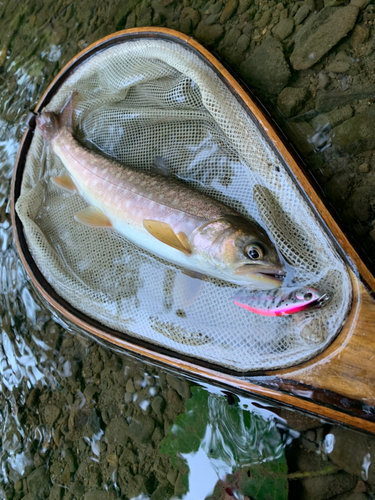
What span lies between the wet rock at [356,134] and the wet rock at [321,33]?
53 cm

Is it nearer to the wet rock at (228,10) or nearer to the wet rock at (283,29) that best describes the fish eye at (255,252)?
the wet rock at (283,29)

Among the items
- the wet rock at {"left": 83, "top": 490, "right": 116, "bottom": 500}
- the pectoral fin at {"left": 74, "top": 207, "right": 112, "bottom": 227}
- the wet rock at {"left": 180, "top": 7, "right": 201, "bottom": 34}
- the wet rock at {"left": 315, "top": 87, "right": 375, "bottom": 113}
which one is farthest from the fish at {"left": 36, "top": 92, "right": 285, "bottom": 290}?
the wet rock at {"left": 83, "top": 490, "right": 116, "bottom": 500}

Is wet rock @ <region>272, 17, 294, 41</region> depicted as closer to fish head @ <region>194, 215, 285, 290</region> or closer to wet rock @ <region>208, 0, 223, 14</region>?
wet rock @ <region>208, 0, 223, 14</region>

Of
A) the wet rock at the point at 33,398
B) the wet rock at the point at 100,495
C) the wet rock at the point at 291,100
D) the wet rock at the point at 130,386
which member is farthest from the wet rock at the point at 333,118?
the wet rock at the point at 33,398

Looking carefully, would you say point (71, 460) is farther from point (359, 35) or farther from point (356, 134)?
point (359, 35)

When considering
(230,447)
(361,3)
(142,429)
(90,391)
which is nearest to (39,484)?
(90,391)

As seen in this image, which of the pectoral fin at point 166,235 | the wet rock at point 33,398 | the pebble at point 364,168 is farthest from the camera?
the wet rock at point 33,398

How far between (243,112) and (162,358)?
1549mm

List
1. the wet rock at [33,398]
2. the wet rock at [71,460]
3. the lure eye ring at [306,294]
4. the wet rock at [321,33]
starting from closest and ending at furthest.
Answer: the lure eye ring at [306,294]
the wet rock at [321,33]
the wet rock at [71,460]
the wet rock at [33,398]

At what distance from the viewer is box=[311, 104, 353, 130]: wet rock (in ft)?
8.26

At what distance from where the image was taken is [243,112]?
2.25 metres

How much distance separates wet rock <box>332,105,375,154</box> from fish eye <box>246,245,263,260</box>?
3.31ft

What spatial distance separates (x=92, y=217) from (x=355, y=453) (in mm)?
→ 2290

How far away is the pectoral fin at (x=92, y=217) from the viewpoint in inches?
110
